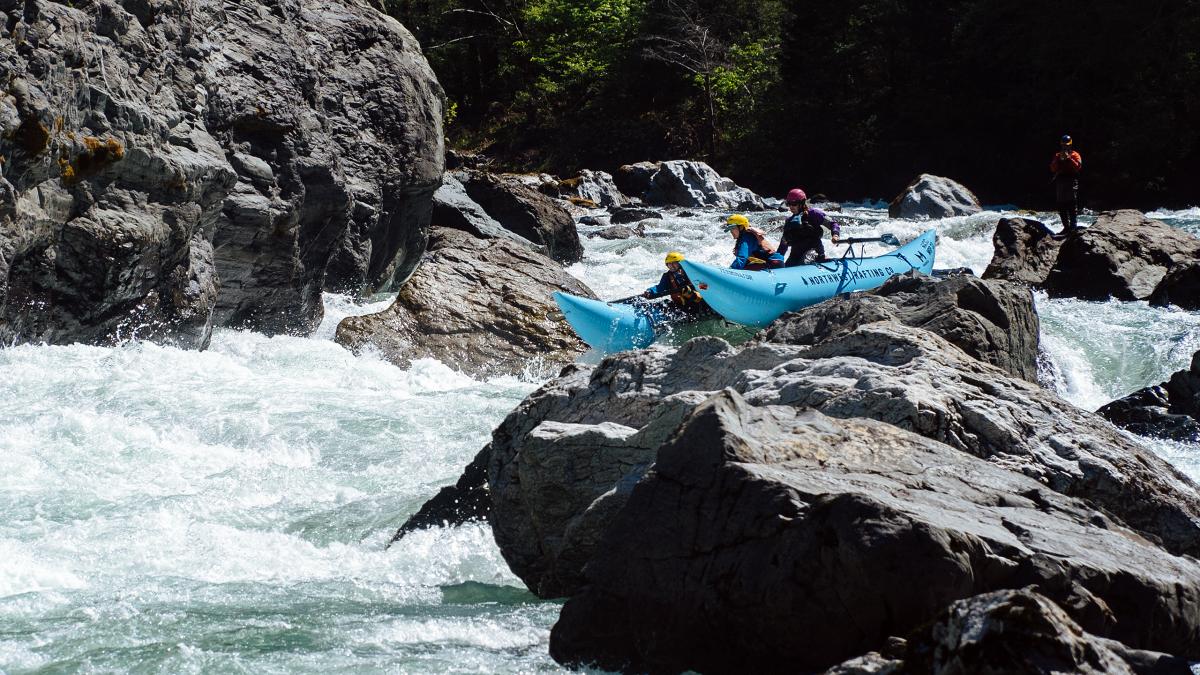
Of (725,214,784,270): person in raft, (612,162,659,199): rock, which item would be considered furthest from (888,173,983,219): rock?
(725,214,784,270): person in raft

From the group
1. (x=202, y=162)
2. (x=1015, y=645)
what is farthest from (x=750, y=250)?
(x=1015, y=645)

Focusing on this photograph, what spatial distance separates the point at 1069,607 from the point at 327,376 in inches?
282

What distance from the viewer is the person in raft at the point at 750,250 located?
1122cm

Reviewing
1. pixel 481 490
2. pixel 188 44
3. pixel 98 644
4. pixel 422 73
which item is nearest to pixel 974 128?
pixel 422 73

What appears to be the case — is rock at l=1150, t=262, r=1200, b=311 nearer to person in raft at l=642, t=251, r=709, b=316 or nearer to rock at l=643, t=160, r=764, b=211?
person in raft at l=642, t=251, r=709, b=316

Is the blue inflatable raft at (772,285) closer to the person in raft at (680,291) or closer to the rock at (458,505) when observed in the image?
the person in raft at (680,291)

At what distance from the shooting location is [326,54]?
11758 millimetres

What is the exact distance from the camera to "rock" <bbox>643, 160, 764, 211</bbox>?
80.6 feet

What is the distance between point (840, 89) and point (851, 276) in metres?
21.2

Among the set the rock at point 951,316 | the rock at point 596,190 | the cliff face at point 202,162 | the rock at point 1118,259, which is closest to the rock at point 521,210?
the cliff face at point 202,162

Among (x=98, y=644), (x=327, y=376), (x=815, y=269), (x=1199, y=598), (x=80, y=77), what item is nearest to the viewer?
(x=1199, y=598)

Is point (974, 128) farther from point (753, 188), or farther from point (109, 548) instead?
point (109, 548)

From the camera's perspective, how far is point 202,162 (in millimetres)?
9031

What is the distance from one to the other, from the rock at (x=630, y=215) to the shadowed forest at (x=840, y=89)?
22.5 ft
